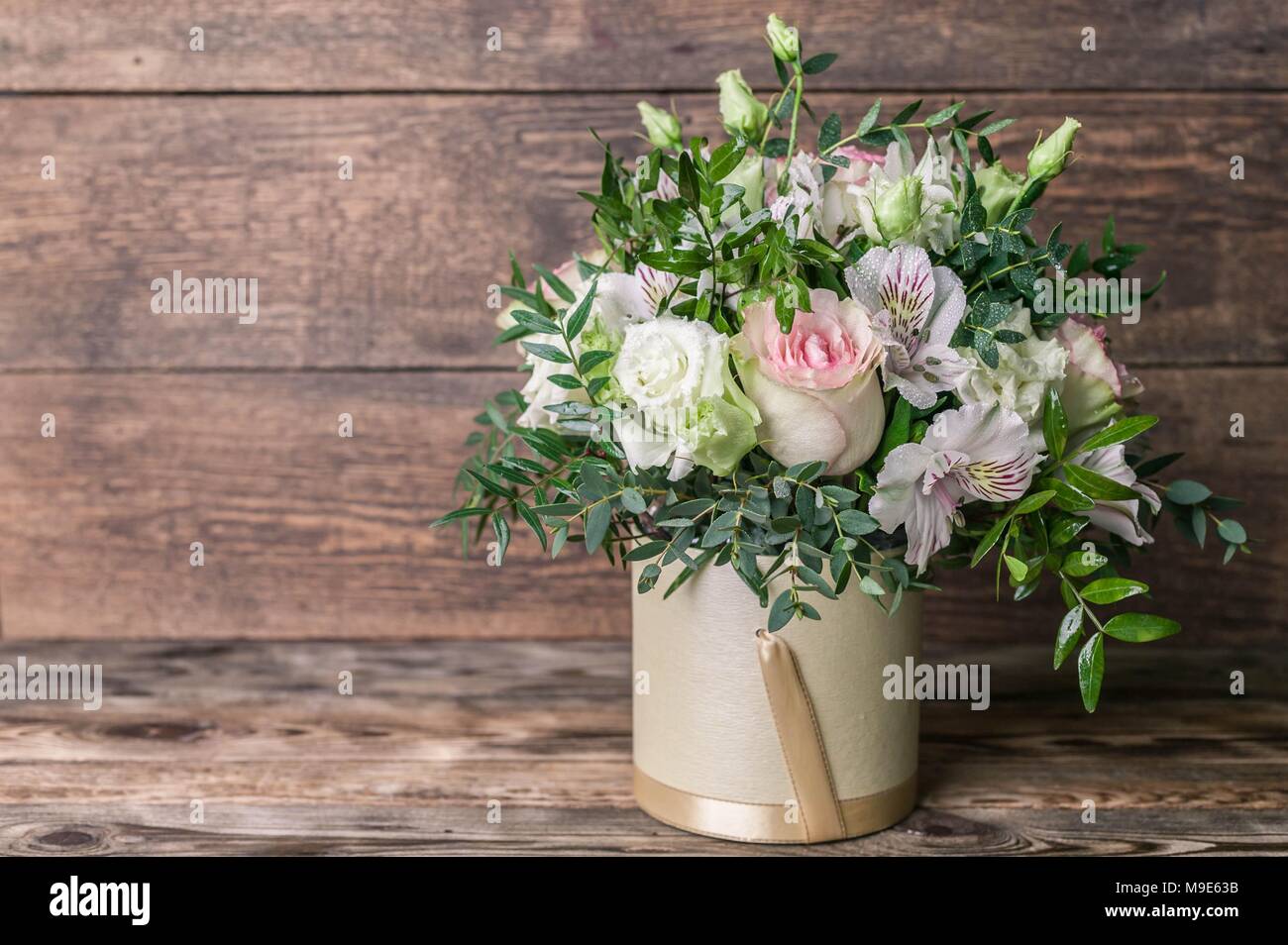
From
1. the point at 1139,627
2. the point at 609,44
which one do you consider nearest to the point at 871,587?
the point at 1139,627

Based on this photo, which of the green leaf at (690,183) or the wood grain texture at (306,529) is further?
the wood grain texture at (306,529)

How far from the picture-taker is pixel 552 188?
1.08 meters

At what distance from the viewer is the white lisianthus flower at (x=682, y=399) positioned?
59cm

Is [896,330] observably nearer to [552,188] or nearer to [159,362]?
[552,188]

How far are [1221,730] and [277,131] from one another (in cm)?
98

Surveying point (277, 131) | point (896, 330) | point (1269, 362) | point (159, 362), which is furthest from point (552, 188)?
point (1269, 362)

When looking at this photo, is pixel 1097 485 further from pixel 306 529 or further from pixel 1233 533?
pixel 306 529

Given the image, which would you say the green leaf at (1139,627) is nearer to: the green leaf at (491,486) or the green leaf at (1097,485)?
the green leaf at (1097,485)

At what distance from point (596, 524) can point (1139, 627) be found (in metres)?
0.30

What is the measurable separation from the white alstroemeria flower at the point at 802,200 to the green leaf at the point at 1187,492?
0.99 ft

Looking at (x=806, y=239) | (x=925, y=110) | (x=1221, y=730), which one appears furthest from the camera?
(x=925, y=110)

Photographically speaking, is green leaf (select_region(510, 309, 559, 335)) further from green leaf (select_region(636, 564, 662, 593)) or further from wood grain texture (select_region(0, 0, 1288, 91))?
wood grain texture (select_region(0, 0, 1288, 91))

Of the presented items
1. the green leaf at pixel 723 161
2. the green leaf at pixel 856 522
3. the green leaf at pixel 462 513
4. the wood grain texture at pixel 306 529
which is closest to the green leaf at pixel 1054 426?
the green leaf at pixel 856 522

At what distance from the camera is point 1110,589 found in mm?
602
